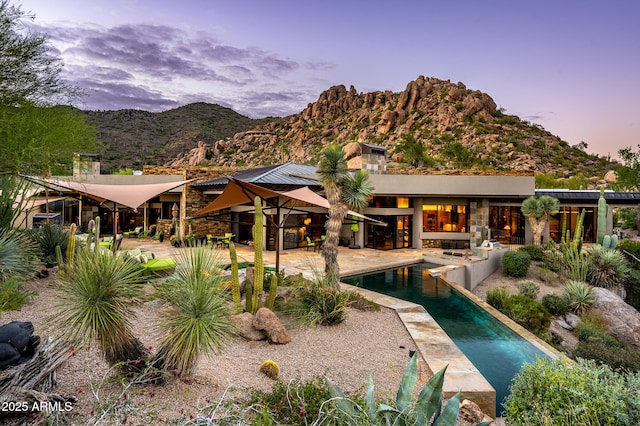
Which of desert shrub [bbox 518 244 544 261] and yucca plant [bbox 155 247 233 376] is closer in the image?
yucca plant [bbox 155 247 233 376]

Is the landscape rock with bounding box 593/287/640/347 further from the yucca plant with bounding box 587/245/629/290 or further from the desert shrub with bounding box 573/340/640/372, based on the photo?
the desert shrub with bounding box 573/340/640/372

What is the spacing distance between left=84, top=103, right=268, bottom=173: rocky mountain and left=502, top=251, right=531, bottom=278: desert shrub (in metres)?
42.0

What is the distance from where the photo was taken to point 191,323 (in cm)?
358

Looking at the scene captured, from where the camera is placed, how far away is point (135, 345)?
382cm

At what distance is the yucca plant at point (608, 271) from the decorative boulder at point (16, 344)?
17343 mm

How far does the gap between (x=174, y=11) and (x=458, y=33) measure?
1967 cm

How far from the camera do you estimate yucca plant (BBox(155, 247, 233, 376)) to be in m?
3.58

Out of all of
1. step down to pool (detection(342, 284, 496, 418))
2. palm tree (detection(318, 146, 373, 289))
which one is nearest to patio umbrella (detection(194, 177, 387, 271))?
palm tree (detection(318, 146, 373, 289))

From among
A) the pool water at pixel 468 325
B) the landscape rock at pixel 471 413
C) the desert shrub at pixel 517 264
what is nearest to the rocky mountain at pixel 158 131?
the pool water at pixel 468 325

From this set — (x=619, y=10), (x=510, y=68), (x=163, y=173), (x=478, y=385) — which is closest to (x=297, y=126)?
(x=510, y=68)

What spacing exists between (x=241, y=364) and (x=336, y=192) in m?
5.74

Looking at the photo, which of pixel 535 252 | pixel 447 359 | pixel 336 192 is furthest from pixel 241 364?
pixel 535 252

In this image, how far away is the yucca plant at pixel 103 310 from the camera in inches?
137

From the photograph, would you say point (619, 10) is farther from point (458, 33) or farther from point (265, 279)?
point (265, 279)
